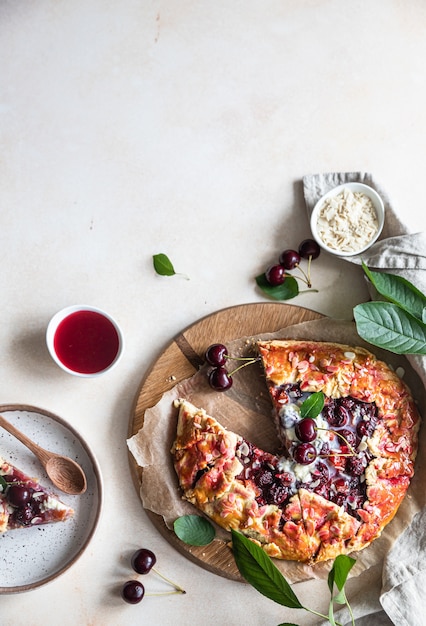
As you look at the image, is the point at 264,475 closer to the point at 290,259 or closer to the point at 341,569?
the point at 341,569

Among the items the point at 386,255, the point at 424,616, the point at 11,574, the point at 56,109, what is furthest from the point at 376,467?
the point at 56,109

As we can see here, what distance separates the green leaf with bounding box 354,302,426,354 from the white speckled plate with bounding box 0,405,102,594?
6.24ft

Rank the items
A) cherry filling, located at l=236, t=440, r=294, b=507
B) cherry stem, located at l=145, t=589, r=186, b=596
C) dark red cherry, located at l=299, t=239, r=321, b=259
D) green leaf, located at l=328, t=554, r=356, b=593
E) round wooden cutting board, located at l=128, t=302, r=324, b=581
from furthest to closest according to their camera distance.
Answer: dark red cherry, located at l=299, t=239, r=321, b=259, cherry stem, located at l=145, t=589, r=186, b=596, round wooden cutting board, located at l=128, t=302, r=324, b=581, cherry filling, located at l=236, t=440, r=294, b=507, green leaf, located at l=328, t=554, r=356, b=593

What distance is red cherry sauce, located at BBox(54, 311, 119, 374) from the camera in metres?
4.27

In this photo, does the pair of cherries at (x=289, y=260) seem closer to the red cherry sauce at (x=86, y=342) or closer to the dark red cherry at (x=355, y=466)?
the red cherry sauce at (x=86, y=342)

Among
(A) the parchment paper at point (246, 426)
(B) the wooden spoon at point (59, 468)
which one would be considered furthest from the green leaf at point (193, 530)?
(B) the wooden spoon at point (59, 468)

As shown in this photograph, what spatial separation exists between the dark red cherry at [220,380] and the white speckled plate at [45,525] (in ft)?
2.88

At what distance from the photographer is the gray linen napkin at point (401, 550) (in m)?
4.24

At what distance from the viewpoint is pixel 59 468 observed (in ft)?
14.1

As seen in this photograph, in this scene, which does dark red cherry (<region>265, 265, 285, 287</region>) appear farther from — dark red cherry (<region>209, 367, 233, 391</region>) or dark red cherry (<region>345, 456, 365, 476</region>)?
dark red cherry (<region>345, 456, 365, 476</region>)

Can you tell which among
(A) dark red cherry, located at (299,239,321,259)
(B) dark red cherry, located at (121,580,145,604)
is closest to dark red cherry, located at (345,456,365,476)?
(A) dark red cherry, located at (299,239,321,259)

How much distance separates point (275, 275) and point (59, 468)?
183 centimetres

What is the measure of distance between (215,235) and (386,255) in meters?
1.12

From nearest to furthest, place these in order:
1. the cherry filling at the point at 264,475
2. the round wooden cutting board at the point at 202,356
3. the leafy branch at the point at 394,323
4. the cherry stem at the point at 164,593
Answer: the leafy branch at the point at 394,323
the cherry filling at the point at 264,475
the round wooden cutting board at the point at 202,356
the cherry stem at the point at 164,593
